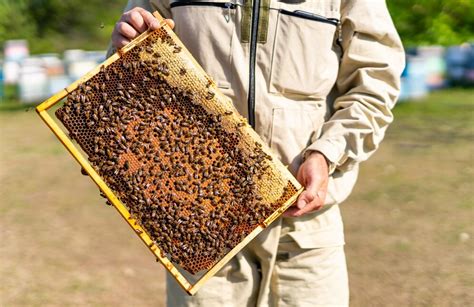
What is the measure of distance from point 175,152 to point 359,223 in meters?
4.30

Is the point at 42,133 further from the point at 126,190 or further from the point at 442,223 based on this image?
the point at 126,190

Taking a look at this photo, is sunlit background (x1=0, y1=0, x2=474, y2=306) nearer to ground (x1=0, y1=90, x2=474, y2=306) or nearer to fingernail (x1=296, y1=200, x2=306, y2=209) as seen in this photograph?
ground (x1=0, y1=90, x2=474, y2=306)

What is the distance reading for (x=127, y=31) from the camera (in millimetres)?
2133

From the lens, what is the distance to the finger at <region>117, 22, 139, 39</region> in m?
2.13

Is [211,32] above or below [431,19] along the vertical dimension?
above

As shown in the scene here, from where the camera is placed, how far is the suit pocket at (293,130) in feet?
7.46

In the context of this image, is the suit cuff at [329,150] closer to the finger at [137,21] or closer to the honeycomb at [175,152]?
the honeycomb at [175,152]

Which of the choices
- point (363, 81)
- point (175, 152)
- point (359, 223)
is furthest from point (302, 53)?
point (359, 223)

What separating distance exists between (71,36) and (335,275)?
22933 mm

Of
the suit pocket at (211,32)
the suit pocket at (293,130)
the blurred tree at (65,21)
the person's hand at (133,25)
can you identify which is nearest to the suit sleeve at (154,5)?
the suit pocket at (211,32)

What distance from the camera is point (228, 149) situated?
86.0 inches

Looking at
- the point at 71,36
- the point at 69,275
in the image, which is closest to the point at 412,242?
the point at 69,275

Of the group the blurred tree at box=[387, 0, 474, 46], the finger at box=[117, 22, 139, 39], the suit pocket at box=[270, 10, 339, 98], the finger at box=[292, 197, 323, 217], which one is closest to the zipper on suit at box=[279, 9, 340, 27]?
the suit pocket at box=[270, 10, 339, 98]

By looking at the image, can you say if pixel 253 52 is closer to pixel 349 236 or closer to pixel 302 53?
pixel 302 53
